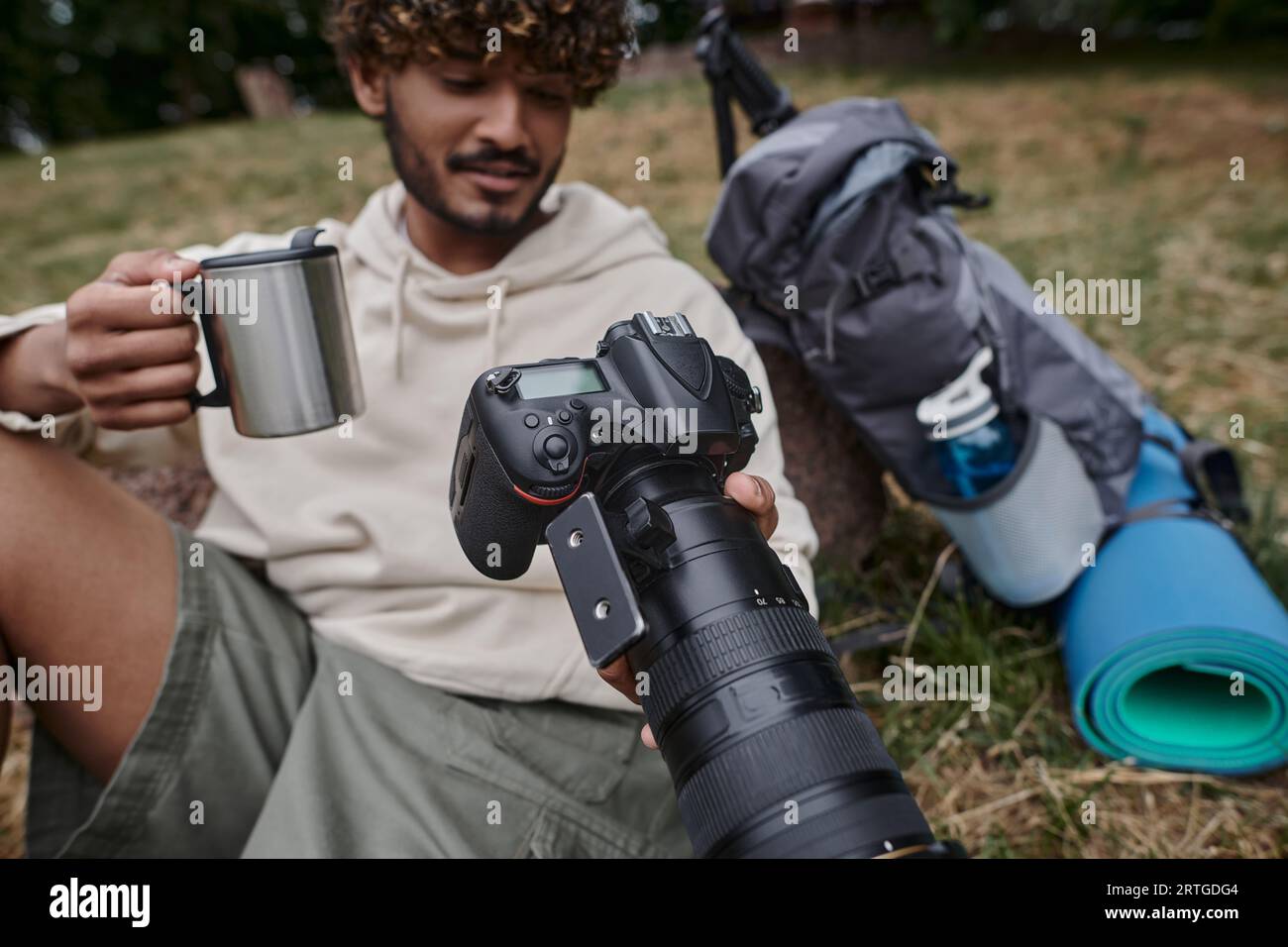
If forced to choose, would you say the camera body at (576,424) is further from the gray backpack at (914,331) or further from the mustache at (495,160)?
the gray backpack at (914,331)

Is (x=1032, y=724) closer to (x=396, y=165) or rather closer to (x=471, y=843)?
(x=471, y=843)

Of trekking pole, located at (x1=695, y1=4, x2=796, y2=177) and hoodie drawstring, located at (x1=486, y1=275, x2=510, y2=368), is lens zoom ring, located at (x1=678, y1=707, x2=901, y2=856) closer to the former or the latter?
hoodie drawstring, located at (x1=486, y1=275, x2=510, y2=368)

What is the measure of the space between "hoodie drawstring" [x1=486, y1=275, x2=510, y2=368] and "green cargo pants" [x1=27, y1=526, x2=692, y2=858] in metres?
0.48

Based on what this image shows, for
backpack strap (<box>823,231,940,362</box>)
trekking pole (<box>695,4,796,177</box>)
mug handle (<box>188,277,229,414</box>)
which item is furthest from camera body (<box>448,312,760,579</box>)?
trekking pole (<box>695,4,796,177</box>)

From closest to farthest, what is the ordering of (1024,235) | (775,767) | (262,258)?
(775,767), (262,258), (1024,235)

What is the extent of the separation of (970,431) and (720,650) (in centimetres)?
104

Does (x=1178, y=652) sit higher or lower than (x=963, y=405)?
lower

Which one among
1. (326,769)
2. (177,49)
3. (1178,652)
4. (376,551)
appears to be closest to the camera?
(326,769)

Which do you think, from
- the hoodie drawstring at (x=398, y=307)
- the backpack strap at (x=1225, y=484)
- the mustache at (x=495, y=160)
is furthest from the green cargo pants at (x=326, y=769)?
the backpack strap at (x=1225, y=484)

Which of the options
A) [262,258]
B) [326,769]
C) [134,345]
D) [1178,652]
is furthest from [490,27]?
[1178,652]

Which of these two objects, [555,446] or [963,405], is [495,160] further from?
[963,405]

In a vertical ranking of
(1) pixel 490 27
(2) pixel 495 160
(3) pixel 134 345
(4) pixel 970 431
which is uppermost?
(1) pixel 490 27

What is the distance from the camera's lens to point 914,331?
1.65 m
